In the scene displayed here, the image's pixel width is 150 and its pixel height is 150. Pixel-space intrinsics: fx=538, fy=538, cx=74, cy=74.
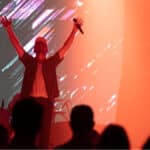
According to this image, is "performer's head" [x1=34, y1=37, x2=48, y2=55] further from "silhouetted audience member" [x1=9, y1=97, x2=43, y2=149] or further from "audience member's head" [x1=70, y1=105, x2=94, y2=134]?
"silhouetted audience member" [x1=9, y1=97, x2=43, y2=149]

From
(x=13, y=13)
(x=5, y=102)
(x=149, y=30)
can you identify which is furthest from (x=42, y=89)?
(x=149, y=30)

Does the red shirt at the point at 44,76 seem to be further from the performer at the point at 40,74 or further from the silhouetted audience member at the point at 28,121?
the silhouetted audience member at the point at 28,121

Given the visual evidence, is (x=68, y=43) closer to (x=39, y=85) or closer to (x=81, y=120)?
(x=39, y=85)

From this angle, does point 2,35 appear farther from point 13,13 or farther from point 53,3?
point 53,3

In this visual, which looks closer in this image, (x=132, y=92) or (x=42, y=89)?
(x=42, y=89)

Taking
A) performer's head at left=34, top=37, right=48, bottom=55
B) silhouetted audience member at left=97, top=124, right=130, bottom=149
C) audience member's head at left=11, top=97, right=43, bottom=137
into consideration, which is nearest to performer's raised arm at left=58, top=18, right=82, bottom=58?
performer's head at left=34, top=37, right=48, bottom=55

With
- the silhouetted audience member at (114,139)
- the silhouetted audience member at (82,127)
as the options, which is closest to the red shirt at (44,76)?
the silhouetted audience member at (82,127)

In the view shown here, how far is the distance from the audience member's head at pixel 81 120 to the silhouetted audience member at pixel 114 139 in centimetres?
22

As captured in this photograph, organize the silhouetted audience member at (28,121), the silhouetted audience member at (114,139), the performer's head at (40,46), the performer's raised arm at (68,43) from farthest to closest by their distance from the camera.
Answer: the performer's raised arm at (68,43) < the performer's head at (40,46) < the silhouetted audience member at (28,121) < the silhouetted audience member at (114,139)

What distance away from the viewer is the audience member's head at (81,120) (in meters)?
2.15

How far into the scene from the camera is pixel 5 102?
469cm

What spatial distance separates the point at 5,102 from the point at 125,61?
3.79ft

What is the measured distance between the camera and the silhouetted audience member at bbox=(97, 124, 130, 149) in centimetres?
192

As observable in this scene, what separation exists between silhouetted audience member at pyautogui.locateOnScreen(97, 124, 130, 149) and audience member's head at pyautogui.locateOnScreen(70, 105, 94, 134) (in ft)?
0.73
